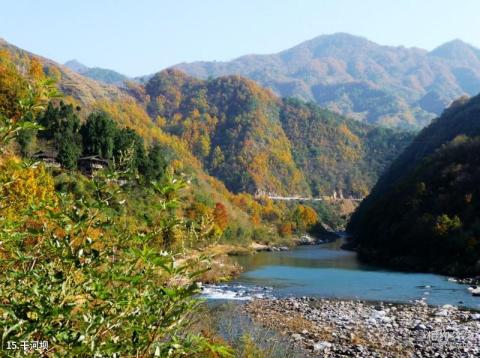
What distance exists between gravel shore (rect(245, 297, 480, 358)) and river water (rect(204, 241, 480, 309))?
9.78ft

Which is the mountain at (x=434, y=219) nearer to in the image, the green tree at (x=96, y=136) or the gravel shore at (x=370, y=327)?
the gravel shore at (x=370, y=327)

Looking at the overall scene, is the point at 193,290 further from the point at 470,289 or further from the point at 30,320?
the point at 470,289

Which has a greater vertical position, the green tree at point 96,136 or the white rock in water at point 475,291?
the green tree at point 96,136

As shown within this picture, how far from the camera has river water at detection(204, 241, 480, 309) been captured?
35625 millimetres

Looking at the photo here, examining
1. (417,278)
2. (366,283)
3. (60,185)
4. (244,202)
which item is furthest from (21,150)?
(244,202)

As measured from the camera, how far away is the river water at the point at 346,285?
35625mm

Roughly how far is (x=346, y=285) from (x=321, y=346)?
21.4m

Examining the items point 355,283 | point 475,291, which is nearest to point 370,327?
point 475,291

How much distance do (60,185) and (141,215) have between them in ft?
178

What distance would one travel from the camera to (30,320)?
3.78 metres

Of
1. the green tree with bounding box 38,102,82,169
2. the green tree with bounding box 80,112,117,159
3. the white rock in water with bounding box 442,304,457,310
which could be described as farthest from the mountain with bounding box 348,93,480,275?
the green tree with bounding box 38,102,82,169

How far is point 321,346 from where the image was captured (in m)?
21.6

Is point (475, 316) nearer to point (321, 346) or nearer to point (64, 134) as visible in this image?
point (321, 346)

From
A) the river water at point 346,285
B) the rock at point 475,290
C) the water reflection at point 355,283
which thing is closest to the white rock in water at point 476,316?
the river water at point 346,285
